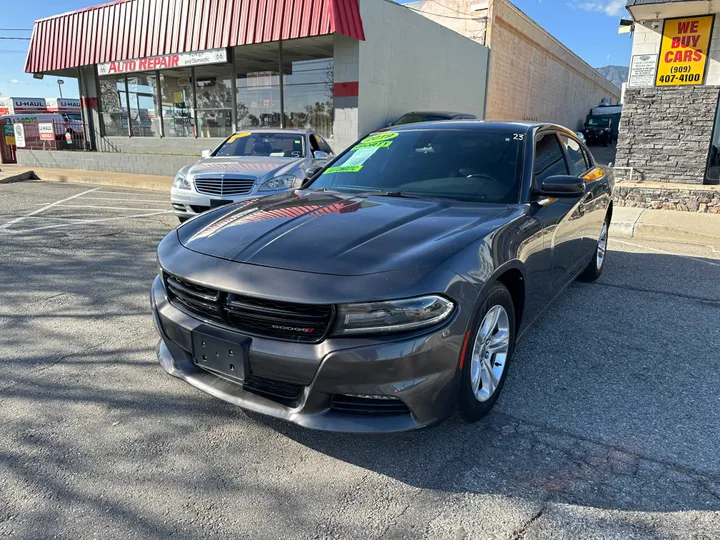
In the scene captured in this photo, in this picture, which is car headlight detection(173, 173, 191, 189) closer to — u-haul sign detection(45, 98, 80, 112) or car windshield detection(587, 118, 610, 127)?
car windshield detection(587, 118, 610, 127)

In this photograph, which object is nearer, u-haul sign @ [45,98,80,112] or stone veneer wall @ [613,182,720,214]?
stone veneer wall @ [613,182,720,214]

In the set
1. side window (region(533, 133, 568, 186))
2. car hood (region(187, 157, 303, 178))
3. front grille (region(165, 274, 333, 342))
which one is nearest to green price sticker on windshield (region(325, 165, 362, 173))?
side window (region(533, 133, 568, 186))

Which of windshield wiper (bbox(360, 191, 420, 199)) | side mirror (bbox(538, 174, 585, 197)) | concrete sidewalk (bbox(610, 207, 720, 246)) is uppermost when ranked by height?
side mirror (bbox(538, 174, 585, 197))

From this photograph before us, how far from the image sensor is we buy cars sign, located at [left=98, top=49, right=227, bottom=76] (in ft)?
48.0

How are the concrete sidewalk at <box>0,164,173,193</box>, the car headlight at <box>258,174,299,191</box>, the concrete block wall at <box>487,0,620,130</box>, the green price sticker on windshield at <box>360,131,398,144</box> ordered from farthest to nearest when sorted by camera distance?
the concrete block wall at <box>487,0,620,130</box>, the concrete sidewalk at <box>0,164,173,193</box>, the car headlight at <box>258,174,299,191</box>, the green price sticker on windshield at <box>360,131,398,144</box>

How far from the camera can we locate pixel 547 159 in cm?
389

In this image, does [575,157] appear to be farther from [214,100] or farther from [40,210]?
[214,100]

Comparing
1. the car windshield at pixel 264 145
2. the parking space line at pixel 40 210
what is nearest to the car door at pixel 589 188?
the car windshield at pixel 264 145

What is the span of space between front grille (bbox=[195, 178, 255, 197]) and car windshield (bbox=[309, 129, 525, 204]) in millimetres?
3566

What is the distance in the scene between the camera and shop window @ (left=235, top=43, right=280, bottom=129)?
51.2 ft

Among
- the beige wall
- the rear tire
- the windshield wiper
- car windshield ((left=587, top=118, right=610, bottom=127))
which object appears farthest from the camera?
car windshield ((left=587, top=118, right=610, bottom=127))

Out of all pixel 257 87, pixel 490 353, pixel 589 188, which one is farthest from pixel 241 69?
pixel 490 353

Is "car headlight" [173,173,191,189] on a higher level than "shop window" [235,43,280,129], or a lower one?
lower

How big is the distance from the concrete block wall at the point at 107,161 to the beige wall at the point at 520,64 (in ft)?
39.9
